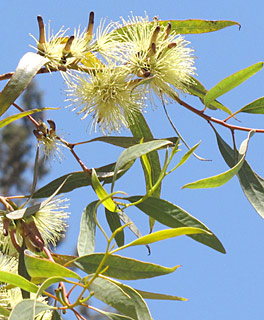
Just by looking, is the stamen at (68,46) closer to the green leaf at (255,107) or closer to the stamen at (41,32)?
the stamen at (41,32)

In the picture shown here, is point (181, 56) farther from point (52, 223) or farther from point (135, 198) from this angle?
point (52, 223)

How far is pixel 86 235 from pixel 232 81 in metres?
0.35

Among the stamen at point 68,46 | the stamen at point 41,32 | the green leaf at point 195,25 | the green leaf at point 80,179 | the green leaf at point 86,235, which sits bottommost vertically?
the green leaf at point 86,235

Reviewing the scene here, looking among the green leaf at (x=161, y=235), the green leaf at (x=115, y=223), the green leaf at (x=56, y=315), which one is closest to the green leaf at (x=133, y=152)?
the green leaf at (x=161, y=235)

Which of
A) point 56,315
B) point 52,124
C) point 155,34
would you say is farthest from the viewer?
point 52,124

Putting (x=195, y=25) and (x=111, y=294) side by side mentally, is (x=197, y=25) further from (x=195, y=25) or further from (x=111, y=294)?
(x=111, y=294)

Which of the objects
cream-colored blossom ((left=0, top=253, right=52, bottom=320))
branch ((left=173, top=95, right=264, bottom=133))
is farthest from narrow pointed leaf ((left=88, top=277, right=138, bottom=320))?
branch ((left=173, top=95, right=264, bottom=133))

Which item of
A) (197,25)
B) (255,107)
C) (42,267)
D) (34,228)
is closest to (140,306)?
(42,267)

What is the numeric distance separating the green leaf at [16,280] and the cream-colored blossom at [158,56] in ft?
1.22

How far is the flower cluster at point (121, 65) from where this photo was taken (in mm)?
1086

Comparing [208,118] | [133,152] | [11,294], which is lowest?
[11,294]

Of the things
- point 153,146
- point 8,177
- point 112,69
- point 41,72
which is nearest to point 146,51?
point 112,69

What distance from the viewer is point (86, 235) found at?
0.99 meters

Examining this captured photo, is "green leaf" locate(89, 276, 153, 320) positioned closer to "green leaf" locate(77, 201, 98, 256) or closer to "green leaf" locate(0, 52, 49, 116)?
"green leaf" locate(77, 201, 98, 256)
